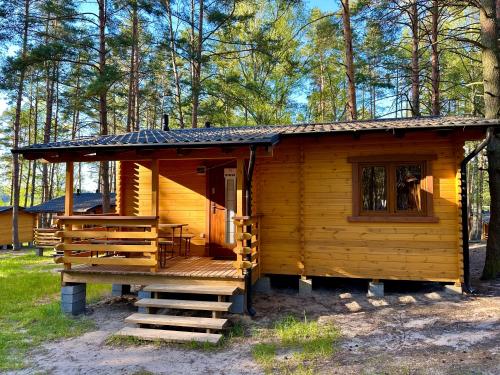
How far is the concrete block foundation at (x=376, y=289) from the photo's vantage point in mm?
6417

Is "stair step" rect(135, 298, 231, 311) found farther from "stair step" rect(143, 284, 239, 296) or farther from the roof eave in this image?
the roof eave

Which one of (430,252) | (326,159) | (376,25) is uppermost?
(376,25)

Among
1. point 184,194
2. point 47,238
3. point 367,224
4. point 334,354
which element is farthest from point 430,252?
point 47,238

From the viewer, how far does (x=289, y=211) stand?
6.91 m

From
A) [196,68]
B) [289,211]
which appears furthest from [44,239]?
[289,211]

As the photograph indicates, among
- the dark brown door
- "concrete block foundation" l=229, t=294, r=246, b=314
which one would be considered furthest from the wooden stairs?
the dark brown door

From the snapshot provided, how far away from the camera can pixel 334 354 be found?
4.10 m

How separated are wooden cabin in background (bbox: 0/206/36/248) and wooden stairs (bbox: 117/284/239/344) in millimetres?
17150

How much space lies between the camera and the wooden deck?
544 cm

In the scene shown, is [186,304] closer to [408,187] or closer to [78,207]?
[408,187]

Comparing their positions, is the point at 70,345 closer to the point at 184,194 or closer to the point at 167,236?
the point at 167,236

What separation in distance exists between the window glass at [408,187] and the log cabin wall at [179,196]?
3673 millimetres

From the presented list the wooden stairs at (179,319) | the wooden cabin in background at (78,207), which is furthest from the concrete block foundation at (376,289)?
the wooden cabin in background at (78,207)

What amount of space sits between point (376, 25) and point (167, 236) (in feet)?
22.9
